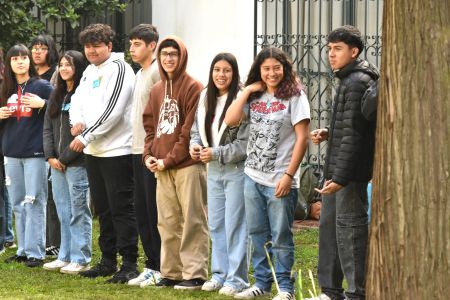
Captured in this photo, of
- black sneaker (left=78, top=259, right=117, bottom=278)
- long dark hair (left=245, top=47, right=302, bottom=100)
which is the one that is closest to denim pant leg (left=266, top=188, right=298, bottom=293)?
long dark hair (left=245, top=47, right=302, bottom=100)

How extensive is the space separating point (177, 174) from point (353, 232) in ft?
6.59

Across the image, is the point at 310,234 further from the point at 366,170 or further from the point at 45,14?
the point at 366,170

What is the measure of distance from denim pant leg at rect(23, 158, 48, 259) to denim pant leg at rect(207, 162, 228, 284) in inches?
92.6

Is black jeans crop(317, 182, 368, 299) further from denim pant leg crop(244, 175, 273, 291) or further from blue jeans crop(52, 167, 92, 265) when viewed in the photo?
blue jeans crop(52, 167, 92, 265)

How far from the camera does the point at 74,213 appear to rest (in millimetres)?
10398

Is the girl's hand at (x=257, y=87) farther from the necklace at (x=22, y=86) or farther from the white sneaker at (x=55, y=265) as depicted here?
the necklace at (x=22, y=86)

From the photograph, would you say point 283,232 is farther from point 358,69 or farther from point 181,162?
point 358,69

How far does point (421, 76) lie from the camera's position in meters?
5.43

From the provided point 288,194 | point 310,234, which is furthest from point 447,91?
point 310,234

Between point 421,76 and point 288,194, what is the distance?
322 cm

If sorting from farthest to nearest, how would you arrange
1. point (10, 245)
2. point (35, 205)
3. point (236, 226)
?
1. point (10, 245)
2. point (35, 205)
3. point (236, 226)

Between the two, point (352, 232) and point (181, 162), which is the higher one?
point (181, 162)

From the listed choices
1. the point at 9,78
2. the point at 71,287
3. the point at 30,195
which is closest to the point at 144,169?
the point at 71,287

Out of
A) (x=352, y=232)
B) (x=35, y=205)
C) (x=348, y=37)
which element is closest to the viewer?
(x=352, y=232)
